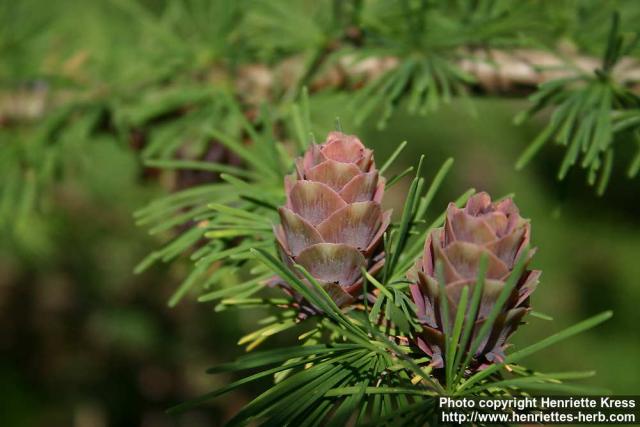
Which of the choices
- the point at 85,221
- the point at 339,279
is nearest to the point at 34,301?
the point at 85,221

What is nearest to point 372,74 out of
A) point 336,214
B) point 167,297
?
point 336,214

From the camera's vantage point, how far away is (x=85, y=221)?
941 millimetres

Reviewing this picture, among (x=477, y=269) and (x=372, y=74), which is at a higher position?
(x=372, y=74)

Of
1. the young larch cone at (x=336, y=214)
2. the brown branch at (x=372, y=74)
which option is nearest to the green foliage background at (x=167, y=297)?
the brown branch at (x=372, y=74)

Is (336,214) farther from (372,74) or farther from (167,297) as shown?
(167,297)

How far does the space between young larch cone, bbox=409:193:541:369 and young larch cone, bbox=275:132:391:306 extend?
4 cm

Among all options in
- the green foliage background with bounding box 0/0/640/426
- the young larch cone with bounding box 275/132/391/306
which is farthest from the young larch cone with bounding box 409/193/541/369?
the green foliage background with bounding box 0/0/640/426

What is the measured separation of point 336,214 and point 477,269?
79 mm

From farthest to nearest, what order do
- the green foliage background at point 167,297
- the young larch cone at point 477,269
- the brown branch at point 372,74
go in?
the green foliage background at point 167,297, the brown branch at point 372,74, the young larch cone at point 477,269

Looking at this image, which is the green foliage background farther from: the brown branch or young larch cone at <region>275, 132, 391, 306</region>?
young larch cone at <region>275, 132, 391, 306</region>

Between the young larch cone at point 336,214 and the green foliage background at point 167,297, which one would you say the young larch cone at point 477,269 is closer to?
the young larch cone at point 336,214

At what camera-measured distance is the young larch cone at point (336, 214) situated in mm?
325

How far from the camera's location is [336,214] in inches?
12.7

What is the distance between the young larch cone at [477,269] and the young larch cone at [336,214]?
4 cm
